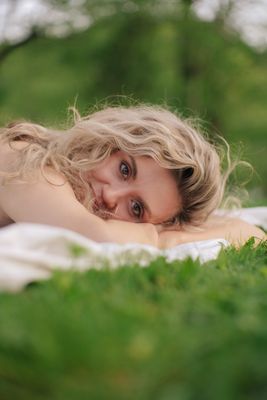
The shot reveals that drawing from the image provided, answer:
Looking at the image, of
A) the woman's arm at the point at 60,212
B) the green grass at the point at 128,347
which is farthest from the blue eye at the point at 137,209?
the green grass at the point at 128,347

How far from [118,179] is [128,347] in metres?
2.24

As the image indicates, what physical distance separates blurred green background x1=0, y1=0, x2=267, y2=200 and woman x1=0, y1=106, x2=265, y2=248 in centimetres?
1766

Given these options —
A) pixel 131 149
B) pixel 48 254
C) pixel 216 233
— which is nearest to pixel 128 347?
pixel 48 254

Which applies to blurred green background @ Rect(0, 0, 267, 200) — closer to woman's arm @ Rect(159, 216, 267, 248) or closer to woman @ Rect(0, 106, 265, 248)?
woman's arm @ Rect(159, 216, 267, 248)

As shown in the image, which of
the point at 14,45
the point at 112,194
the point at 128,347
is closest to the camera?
the point at 128,347

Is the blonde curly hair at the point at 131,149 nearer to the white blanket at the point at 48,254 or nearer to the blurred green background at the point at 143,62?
the white blanket at the point at 48,254

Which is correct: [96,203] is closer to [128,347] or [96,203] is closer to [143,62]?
[128,347]

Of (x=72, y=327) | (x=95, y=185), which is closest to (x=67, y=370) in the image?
(x=72, y=327)

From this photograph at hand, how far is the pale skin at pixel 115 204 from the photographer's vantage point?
318 centimetres

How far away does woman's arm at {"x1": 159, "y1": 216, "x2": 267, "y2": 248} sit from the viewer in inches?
147

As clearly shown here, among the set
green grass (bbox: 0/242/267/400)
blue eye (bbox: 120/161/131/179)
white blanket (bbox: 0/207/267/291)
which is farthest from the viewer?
blue eye (bbox: 120/161/131/179)

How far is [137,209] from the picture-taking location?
12.1 feet

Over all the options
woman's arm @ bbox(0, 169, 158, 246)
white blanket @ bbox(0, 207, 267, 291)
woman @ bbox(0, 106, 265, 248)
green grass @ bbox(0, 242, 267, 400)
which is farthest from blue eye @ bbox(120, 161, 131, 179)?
green grass @ bbox(0, 242, 267, 400)

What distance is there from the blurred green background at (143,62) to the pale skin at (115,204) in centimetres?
1797
